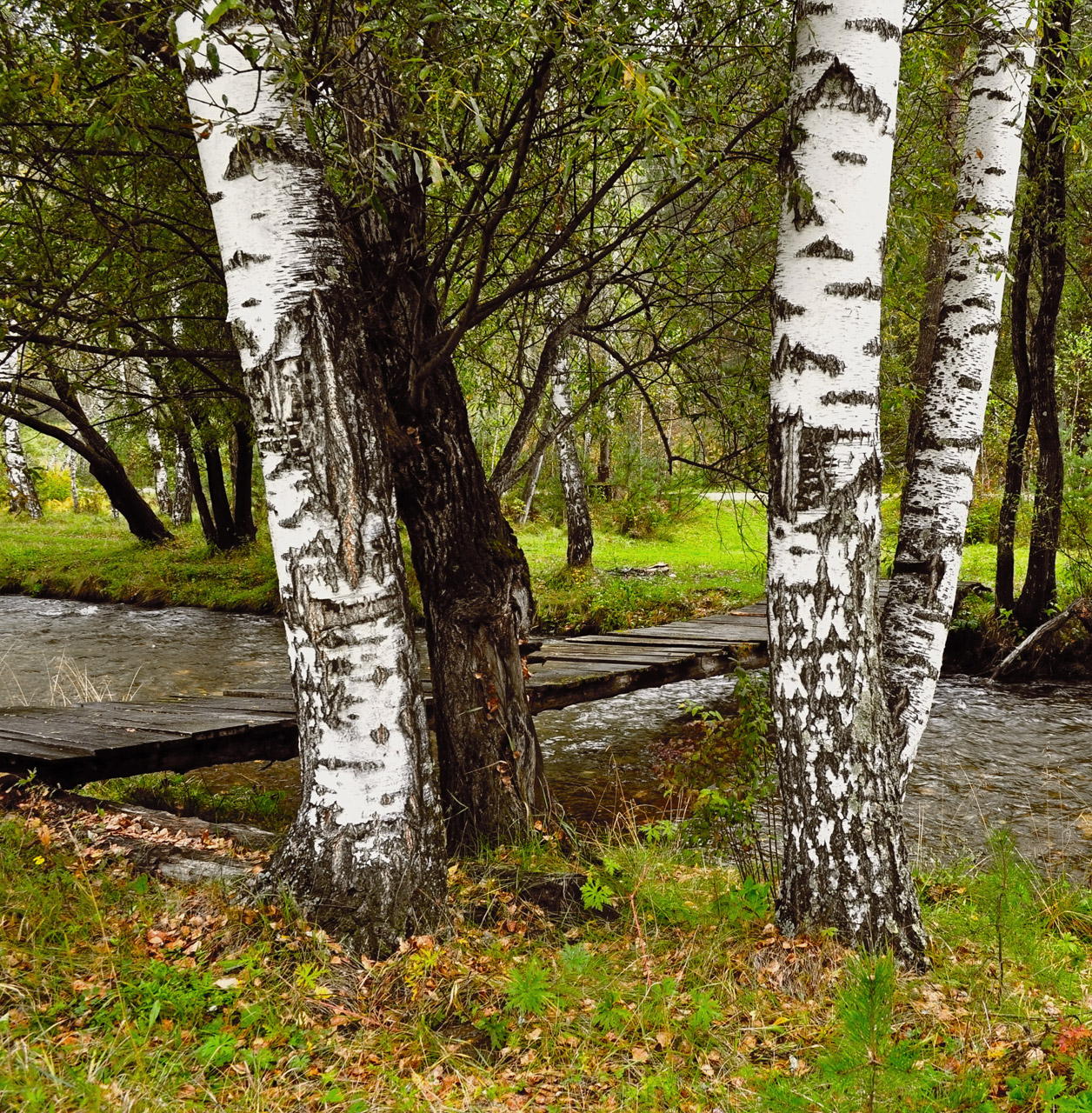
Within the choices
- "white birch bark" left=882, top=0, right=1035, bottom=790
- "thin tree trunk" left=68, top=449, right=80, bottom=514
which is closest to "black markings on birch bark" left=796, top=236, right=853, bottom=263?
"white birch bark" left=882, top=0, right=1035, bottom=790

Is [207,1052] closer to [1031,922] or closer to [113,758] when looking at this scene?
[113,758]

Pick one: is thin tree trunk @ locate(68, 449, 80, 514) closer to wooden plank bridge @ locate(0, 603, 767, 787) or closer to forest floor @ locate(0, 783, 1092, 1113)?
wooden plank bridge @ locate(0, 603, 767, 787)

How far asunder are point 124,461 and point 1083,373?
21.2 m

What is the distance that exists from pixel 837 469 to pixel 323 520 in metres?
1.60

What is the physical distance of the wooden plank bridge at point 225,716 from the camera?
4.39 m

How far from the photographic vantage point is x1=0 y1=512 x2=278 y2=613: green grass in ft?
41.6

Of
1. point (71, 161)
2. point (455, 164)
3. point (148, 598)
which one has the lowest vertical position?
point (148, 598)

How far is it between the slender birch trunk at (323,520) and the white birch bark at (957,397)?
207 cm

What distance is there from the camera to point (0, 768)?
435cm

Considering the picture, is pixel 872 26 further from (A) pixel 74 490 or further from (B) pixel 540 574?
(A) pixel 74 490

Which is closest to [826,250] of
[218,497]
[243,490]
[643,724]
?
[643,724]

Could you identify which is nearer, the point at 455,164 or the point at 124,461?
the point at 455,164

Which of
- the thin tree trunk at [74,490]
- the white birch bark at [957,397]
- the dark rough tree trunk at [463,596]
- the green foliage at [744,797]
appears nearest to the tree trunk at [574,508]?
the green foliage at [744,797]

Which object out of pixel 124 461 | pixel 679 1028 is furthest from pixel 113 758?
pixel 124 461
